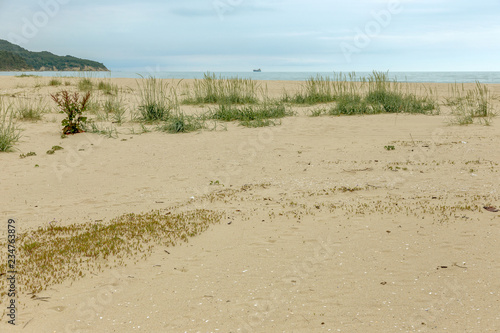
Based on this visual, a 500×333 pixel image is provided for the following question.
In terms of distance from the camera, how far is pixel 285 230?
19.8 feet

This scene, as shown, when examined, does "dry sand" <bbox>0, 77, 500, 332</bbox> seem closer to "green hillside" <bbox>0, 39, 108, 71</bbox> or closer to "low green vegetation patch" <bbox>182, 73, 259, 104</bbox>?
"low green vegetation patch" <bbox>182, 73, 259, 104</bbox>

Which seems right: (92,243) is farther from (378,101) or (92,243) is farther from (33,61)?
(33,61)

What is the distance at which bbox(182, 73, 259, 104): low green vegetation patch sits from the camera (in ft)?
61.3

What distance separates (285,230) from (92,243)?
97.6 inches

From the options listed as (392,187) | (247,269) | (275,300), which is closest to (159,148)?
(392,187)

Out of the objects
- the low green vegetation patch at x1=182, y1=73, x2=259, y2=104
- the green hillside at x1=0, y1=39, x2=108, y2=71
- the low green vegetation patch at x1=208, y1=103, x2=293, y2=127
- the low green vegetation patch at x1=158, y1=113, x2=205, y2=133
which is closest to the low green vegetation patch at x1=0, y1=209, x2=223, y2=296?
the low green vegetation patch at x1=158, y1=113, x2=205, y2=133

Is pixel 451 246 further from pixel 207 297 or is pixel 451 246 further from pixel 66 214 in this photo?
pixel 66 214

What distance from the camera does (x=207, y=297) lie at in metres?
4.39

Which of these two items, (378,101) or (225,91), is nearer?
(378,101)

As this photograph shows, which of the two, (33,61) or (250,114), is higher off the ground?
(33,61)

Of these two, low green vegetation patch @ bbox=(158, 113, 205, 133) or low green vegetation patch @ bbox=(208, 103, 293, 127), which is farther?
low green vegetation patch @ bbox=(208, 103, 293, 127)

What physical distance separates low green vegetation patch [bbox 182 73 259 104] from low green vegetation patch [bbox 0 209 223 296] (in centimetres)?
1225

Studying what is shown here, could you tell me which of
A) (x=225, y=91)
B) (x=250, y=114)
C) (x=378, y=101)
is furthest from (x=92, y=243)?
(x=225, y=91)

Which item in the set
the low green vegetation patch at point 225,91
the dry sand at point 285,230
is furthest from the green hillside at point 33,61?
the dry sand at point 285,230
